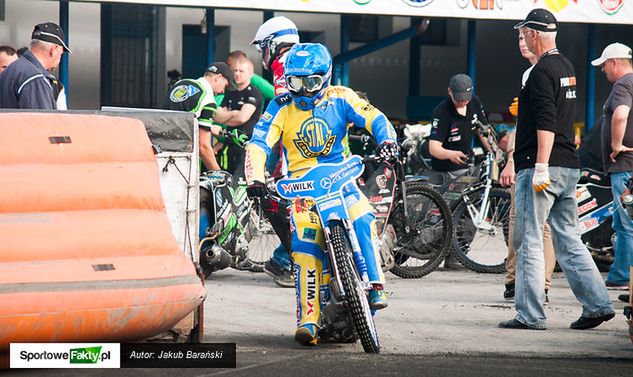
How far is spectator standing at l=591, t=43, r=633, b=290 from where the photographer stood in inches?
432

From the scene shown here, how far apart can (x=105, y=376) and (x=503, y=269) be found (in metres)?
6.48

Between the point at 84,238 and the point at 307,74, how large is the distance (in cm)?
203

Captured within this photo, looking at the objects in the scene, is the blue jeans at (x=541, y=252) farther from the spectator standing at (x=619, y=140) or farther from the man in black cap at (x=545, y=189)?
the spectator standing at (x=619, y=140)

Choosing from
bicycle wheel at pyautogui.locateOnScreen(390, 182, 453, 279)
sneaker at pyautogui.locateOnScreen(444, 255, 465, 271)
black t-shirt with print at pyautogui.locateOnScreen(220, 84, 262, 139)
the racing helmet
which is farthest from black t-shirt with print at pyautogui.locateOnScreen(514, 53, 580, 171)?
black t-shirt with print at pyautogui.locateOnScreen(220, 84, 262, 139)

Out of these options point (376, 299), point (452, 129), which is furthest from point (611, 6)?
point (376, 299)

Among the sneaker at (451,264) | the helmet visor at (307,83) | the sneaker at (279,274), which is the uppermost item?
the helmet visor at (307,83)

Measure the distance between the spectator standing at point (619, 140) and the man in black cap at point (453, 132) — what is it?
1.95 metres

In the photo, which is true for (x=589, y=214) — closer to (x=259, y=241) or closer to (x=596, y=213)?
(x=596, y=213)

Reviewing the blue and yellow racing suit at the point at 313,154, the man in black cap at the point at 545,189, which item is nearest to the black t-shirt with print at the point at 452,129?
the man in black cap at the point at 545,189

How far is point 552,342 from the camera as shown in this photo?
8.28 metres

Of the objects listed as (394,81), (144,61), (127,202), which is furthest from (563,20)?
(127,202)

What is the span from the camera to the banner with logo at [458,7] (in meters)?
16.9

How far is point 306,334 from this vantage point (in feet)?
26.1

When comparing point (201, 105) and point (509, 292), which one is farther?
point (201, 105)
